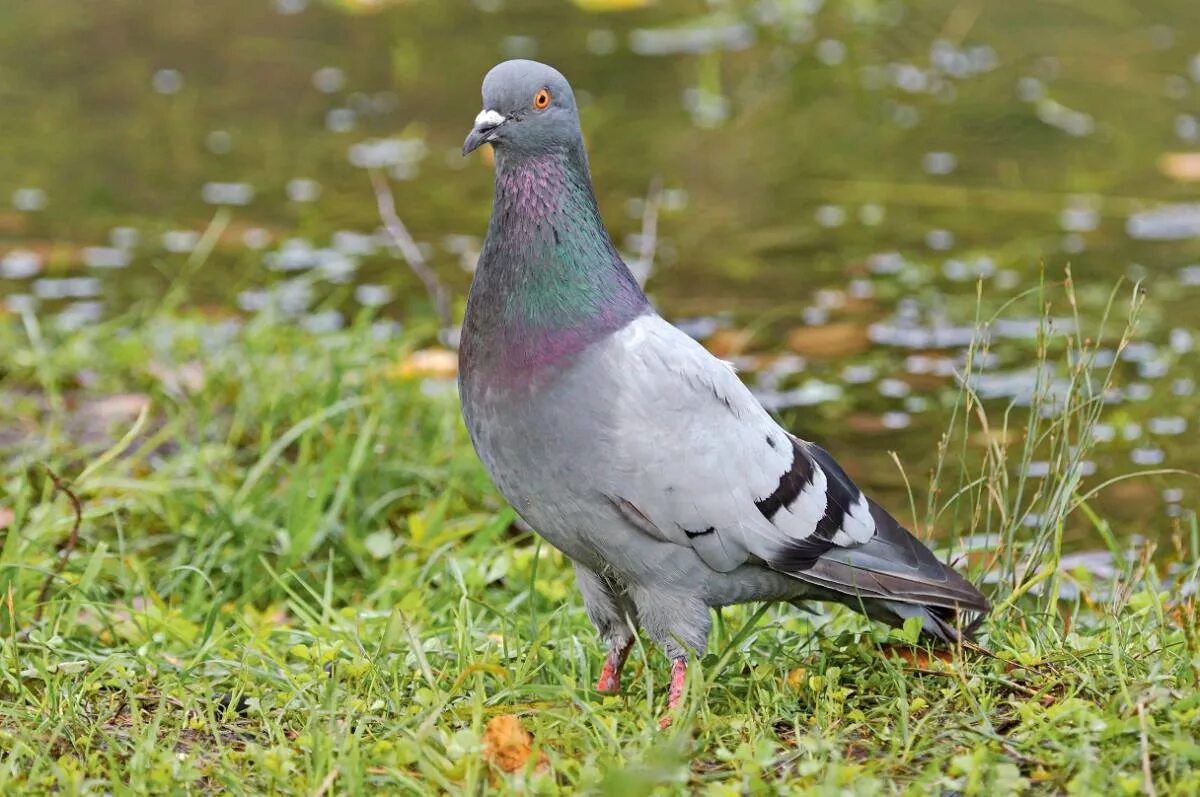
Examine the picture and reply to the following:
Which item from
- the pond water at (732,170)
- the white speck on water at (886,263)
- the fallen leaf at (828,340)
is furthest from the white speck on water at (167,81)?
the fallen leaf at (828,340)

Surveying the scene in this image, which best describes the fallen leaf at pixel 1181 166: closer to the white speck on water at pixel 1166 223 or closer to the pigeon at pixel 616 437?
the white speck on water at pixel 1166 223

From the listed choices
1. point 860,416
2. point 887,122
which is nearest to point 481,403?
point 860,416

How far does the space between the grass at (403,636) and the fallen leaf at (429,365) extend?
2.1 inches

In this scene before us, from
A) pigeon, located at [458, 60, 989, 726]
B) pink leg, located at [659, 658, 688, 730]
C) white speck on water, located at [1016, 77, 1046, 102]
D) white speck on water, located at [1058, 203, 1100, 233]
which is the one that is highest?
pigeon, located at [458, 60, 989, 726]

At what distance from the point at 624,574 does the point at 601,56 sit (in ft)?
25.2

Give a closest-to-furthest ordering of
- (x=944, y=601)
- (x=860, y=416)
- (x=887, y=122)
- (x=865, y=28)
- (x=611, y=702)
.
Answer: (x=611, y=702) → (x=944, y=601) → (x=860, y=416) → (x=887, y=122) → (x=865, y=28)

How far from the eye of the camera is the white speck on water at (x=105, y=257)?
752 cm

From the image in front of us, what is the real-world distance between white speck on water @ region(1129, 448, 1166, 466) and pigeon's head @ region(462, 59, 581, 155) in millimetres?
2890

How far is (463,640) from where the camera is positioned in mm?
3604

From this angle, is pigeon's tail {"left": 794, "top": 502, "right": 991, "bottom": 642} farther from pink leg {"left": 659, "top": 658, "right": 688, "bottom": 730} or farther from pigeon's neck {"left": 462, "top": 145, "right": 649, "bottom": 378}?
pigeon's neck {"left": 462, "top": 145, "right": 649, "bottom": 378}

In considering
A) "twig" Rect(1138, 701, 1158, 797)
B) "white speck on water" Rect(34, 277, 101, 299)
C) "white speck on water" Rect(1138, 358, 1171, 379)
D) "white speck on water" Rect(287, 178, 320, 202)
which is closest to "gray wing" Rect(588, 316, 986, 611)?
"twig" Rect(1138, 701, 1158, 797)

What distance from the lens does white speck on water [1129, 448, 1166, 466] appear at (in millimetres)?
5578

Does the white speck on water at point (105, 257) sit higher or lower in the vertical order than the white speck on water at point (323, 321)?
lower

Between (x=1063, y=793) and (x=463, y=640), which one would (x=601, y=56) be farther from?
(x=1063, y=793)
